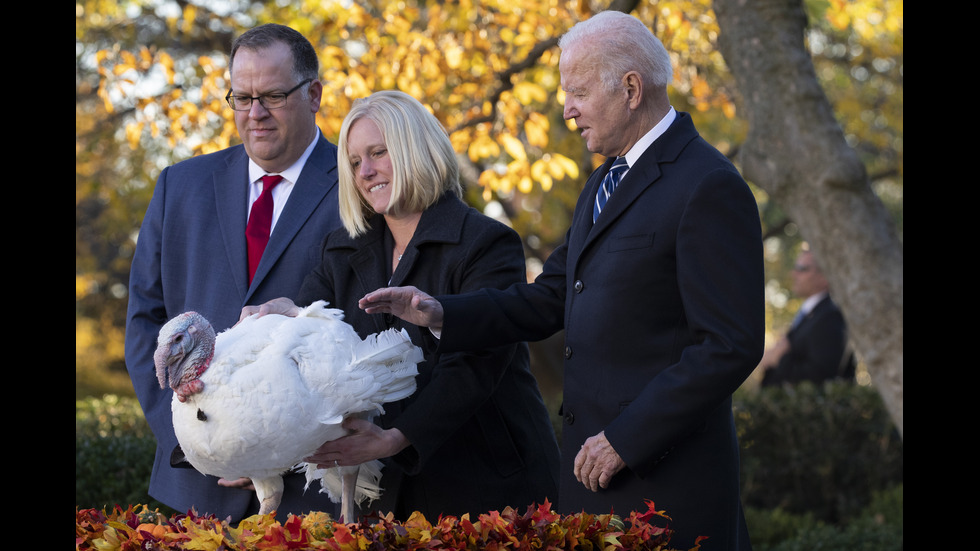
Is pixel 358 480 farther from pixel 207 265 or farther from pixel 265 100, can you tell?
pixel 265 100

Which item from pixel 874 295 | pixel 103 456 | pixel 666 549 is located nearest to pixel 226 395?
pixel 666 549

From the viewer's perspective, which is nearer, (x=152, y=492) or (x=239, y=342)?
(x=239, y=342)

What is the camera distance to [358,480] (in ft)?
10.3

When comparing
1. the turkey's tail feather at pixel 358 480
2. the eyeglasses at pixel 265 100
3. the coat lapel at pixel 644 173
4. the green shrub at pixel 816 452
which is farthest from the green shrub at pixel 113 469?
the green shrub at pixel 816 452

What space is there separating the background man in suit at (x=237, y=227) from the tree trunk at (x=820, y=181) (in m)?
2.85

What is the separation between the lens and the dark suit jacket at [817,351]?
8.30m

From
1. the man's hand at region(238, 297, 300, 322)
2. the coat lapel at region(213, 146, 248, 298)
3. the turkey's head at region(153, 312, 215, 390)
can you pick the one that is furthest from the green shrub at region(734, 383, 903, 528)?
the turkey's head at region(153, 312, 215, 390)

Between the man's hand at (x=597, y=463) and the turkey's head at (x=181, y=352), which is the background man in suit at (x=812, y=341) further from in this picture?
the turkey's head at (x=181, y=352)

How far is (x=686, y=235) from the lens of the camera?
8.68 feet

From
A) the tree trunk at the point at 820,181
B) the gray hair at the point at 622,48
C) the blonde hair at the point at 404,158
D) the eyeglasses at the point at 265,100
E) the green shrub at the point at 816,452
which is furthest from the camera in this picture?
the green shrub at the point at 816,452

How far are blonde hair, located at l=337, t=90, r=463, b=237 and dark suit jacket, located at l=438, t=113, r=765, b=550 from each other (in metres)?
0.49

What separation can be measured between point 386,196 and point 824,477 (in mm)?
5930

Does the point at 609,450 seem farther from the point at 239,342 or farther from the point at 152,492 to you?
the point at 152,492

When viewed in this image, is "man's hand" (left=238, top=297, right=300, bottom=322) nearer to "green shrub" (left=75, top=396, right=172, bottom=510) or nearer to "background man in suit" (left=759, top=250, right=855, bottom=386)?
"green shrub" (left=75, top=396, right=172, bottom=510)
